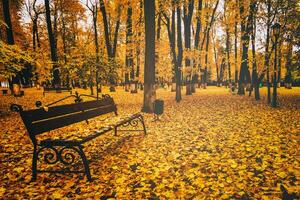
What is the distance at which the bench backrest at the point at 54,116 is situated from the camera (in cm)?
399

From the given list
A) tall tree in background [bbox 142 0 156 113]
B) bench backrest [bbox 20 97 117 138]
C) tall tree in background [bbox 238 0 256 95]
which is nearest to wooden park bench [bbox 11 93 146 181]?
bench backrest [bbox 20 97 117 138]

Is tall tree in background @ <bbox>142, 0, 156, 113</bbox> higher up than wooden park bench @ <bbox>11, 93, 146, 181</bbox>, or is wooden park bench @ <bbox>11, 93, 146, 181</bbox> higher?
tall tree in background @ <bbox>142, 0, 156, 113</bbox>

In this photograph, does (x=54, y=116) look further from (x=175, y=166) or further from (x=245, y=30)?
(x=245, y=30)

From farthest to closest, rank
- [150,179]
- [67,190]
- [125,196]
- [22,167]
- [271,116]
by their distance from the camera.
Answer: [271,116] < [22,167] < [150,179] < [67,190] < [125,196]

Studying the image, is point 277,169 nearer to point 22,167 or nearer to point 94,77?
point 22,167

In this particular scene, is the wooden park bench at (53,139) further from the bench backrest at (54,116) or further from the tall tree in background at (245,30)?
the tall tree in background at (245,30)

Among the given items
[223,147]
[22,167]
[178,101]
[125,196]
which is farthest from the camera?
[178,101]

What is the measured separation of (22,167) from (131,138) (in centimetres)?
301

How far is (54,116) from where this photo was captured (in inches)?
184

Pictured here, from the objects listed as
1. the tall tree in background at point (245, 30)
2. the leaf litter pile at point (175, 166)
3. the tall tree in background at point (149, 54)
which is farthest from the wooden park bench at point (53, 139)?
the tall tree in background at point (245, 30)

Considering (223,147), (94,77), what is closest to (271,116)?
(223,147)

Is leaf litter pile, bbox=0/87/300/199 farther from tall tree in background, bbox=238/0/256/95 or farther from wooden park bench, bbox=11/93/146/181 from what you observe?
tall tree in background, bbox=238/0/256/95

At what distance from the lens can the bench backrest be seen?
13.1ft

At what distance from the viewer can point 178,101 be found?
51.7 ft
